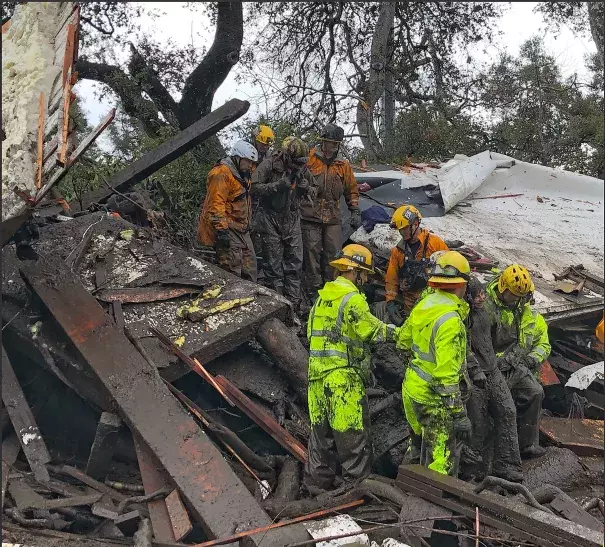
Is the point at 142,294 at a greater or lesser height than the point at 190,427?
greater

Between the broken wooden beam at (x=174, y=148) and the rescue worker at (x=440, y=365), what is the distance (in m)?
3.73

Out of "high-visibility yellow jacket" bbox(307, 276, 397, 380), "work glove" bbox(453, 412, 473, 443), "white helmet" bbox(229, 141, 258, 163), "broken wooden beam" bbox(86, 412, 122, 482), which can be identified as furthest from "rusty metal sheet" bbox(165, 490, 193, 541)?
"white helmet" bbox(229, 141, 258, 163)

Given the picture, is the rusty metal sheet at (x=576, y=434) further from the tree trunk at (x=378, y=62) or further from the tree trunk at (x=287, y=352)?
the tree trunk at (x=378, y=62)

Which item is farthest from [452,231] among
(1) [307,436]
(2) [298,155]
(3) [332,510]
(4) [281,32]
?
(4) [281,32]

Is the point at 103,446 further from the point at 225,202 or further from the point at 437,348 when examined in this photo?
the point at 225,202

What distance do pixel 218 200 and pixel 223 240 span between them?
17.3 inches

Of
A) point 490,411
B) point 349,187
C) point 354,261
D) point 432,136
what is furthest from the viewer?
point 432,136

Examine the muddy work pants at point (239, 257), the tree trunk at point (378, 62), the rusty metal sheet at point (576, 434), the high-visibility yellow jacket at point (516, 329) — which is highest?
the tree trunk at point (378, 62)

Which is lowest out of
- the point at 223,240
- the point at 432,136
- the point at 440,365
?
the point at 440,365

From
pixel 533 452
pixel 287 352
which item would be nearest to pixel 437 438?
pixel 533 452

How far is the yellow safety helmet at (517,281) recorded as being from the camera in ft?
15.9

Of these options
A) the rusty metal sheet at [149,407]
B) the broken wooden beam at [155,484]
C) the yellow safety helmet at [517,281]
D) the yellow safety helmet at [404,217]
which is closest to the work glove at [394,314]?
the yellow safety helmet at [404,217]

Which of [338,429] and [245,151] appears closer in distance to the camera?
[338,429]

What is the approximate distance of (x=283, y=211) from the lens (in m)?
6.68
